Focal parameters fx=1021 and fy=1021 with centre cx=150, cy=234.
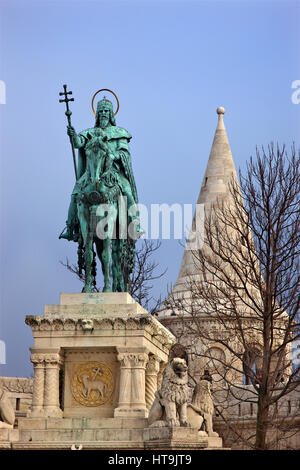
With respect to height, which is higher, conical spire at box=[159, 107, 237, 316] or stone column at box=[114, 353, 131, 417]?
conical spire at box=[159, 107, 237, 316]

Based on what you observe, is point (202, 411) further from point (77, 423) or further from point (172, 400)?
point (77, 423)

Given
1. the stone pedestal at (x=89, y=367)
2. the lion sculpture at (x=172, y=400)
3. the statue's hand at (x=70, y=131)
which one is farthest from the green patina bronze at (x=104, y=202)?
the lion sculpture at (x=172, y=400)

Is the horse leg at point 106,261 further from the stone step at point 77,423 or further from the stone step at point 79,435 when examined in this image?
the stone step at point 79,435

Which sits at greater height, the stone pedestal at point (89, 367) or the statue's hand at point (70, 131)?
the statue's hand at point (70, 131)

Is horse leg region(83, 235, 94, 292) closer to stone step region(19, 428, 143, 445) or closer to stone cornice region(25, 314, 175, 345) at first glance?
stone cornice region(25, 314, 175, 345)

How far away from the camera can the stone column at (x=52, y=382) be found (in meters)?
16.1

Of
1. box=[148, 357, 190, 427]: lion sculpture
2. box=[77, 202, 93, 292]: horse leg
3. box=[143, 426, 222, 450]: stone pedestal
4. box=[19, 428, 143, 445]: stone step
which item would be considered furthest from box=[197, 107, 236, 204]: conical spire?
box=[143, 426, 222, 450]: stone pedestal

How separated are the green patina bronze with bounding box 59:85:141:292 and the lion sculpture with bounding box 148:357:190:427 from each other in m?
2.12

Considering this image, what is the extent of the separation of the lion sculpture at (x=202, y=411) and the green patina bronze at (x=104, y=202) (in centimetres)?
219

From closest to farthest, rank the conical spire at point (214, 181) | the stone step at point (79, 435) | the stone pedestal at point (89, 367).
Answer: the stone step at point (79, 435), the stone pedestal at point (89, 367), the conical spire at point (214, 181)

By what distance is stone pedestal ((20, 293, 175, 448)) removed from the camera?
15.7 meters

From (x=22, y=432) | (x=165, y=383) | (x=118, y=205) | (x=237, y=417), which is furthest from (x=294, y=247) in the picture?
(x=237, y=417)

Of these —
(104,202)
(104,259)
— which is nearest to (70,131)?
(104,202)

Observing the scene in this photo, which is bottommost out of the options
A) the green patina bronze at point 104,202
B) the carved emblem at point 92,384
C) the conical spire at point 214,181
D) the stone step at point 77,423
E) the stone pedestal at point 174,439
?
the stone pedestal at point 174,439
